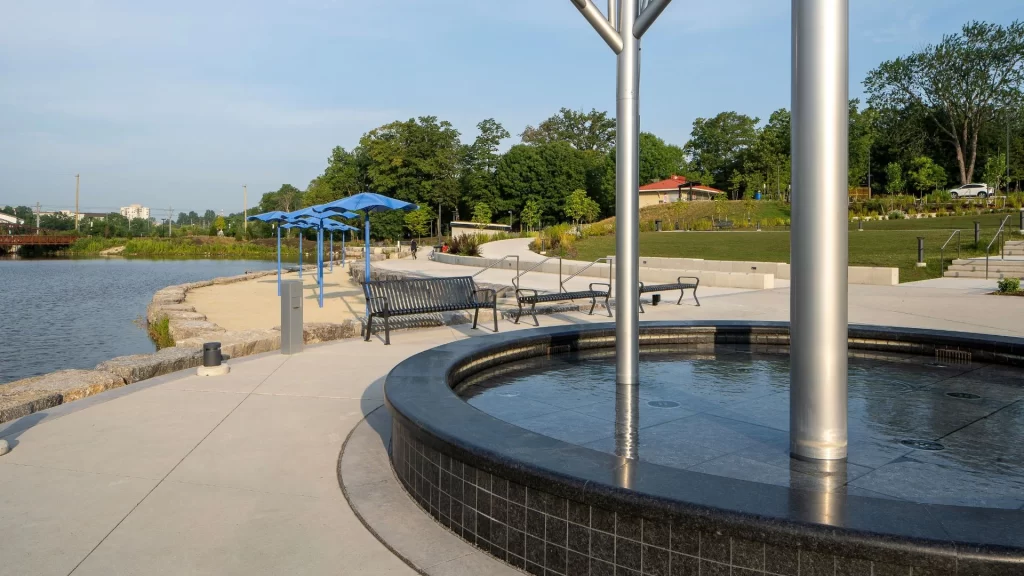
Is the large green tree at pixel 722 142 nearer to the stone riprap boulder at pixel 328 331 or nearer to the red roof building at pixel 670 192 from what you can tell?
the red roof building at pixel 670 192

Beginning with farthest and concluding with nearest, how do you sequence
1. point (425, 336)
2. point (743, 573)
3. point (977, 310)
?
1. point (977, 310)
2. point (425, 336)
3. point (743, 573)

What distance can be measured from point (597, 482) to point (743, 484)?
1.91 feet

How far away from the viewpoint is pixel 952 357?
7.83 m

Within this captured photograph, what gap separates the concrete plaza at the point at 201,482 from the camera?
3480 mm

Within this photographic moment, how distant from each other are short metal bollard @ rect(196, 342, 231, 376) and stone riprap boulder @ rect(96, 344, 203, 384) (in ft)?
1.43

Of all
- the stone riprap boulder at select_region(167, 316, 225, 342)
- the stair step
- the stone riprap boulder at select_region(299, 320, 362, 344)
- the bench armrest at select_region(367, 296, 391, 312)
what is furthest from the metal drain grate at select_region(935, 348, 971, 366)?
the stair step

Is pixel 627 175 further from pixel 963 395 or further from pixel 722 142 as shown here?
pixel 722 142

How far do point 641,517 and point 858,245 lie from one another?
29.5 m

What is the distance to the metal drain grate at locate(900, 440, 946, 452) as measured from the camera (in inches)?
185

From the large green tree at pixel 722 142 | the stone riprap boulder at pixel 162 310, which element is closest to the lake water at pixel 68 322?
the stone riprap boulder at pixel 162 310

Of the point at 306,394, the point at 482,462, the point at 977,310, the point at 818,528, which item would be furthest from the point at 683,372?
the point at 977,310

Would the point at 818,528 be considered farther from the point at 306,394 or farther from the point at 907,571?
the point at 306,394

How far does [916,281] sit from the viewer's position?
69.7 ft

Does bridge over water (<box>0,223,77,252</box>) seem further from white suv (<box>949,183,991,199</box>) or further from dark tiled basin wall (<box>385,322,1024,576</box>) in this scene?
white suv (<box>949,183,991,199</box>)
